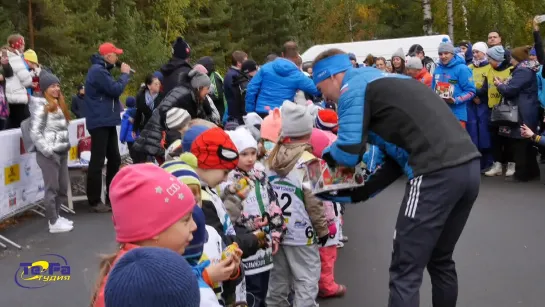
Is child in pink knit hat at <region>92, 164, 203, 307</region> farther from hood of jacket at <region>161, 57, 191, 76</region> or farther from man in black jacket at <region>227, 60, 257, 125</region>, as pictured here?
man in black jacket at <region>227, 60, 257, 125</region>

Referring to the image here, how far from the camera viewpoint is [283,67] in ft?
27.2

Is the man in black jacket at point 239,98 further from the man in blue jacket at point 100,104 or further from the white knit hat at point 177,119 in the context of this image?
the white knit hat at point 177,119

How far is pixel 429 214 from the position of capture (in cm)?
394

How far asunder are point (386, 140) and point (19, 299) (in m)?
3.64

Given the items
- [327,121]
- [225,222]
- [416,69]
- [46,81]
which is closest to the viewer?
[225,222]

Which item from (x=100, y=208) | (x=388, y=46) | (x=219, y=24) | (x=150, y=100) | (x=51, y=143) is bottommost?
(x=100, y=208)

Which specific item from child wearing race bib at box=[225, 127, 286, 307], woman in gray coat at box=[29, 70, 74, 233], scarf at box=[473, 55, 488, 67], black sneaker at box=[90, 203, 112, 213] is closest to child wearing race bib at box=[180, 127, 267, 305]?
child wearing race bib at box=[225, 127, 286, 307]

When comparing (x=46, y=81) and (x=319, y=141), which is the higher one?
(x=46, y=81)

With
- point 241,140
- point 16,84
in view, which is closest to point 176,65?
point 16,84

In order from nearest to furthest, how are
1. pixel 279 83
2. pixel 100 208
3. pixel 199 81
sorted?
pixel 199 81, pixel 279 83, pixel 100 208

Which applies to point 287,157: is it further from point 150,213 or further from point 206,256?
point 150,213

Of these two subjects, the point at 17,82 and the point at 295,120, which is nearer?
the point at 295,120

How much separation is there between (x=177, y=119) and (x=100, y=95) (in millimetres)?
3229

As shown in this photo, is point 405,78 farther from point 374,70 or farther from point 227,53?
point 227,53
